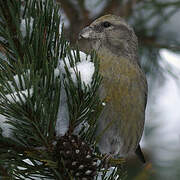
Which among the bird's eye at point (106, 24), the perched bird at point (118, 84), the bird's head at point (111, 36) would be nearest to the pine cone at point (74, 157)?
the perched bird at point (118, 84)

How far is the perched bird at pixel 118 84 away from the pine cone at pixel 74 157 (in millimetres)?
619

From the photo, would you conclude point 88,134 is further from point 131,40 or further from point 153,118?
point 153,118

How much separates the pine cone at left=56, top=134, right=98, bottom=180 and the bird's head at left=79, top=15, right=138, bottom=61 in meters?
1.20

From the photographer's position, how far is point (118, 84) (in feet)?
7.65

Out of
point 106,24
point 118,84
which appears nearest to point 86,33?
point 106,24

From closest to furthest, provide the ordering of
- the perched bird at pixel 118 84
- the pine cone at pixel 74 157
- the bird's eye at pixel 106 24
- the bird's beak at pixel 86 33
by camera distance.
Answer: the pine cone at pixel 74 157, the perched bird at pixel 118 84, the bird's beak at pixel 86 33, the bird's eye at pixel 106 24

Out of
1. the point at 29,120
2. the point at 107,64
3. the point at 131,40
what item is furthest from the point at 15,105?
the point at 131,40

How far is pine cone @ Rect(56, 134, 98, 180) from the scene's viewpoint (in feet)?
4.71

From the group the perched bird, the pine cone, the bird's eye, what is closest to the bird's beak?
the perched bird

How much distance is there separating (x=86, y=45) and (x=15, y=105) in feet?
4.63

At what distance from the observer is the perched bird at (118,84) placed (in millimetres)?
2291

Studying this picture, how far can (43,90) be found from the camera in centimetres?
130

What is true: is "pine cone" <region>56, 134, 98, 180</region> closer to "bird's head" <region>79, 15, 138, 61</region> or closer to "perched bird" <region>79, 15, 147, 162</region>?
"perched bird" <region>79, 15, 147, 162</region>

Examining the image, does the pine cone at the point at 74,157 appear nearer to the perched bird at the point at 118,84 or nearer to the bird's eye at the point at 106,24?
the perched bird at the point at 118,84
